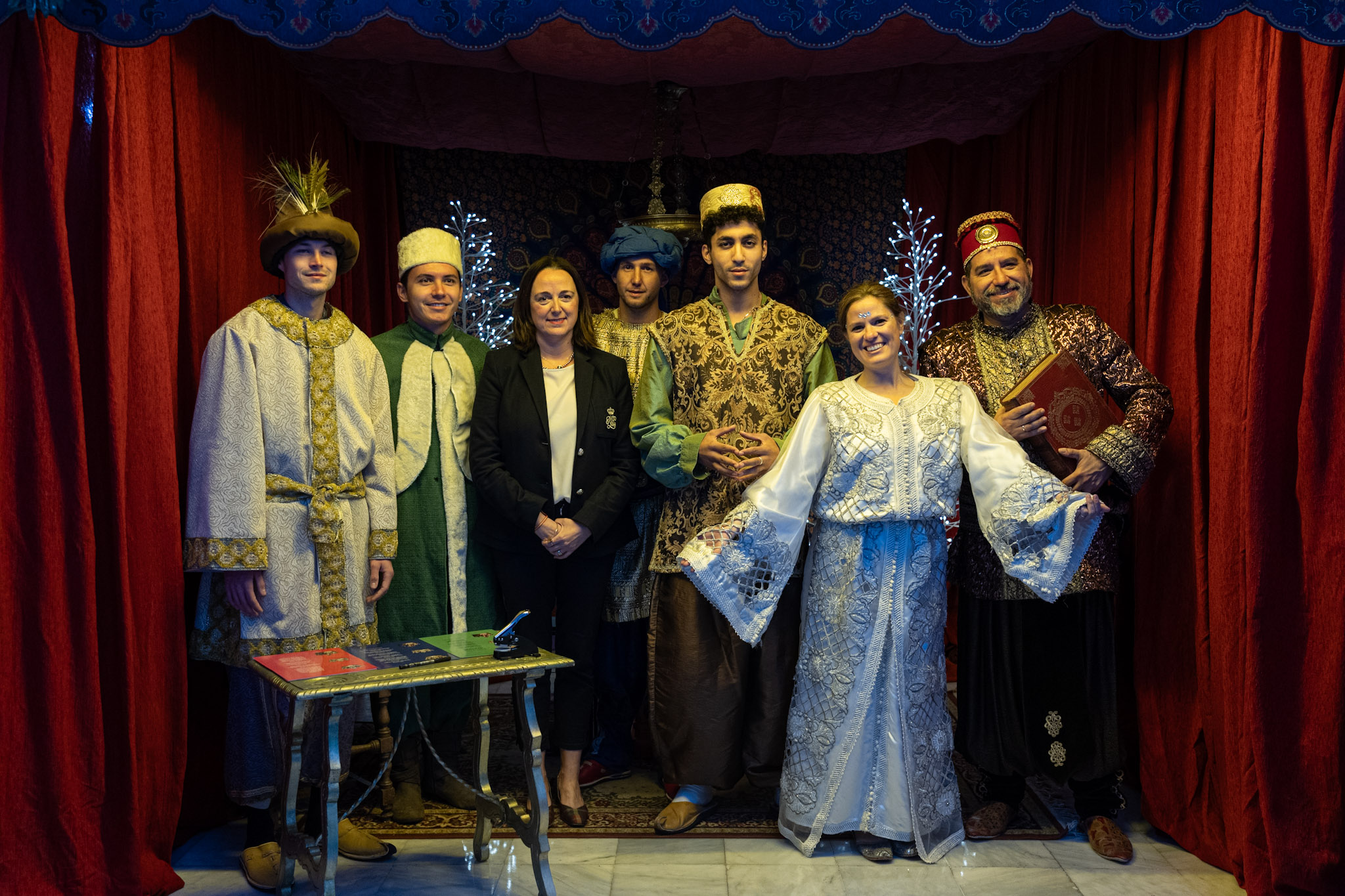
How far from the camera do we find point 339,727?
2525 mm

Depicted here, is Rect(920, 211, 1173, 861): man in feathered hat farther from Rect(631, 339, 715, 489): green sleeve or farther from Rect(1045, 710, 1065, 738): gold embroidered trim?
Rect(631, 339, 715, 489): green sleeve

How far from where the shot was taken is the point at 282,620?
2.73 m

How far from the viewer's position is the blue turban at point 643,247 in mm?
3678

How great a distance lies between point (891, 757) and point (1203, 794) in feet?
Answer: 3.01

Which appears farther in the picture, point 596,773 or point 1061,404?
point 596,773

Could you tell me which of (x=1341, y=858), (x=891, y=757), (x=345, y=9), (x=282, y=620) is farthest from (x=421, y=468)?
(x=1341, y=858)

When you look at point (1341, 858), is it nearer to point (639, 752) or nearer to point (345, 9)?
point (639, 752)

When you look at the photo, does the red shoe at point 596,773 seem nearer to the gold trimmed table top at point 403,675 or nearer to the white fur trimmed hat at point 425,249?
the gold trimmed table top at point 403,675

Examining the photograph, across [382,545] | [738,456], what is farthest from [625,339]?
[382,545]

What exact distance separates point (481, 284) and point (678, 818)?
329 cm

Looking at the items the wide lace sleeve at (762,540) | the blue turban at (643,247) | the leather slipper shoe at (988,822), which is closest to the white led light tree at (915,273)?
the blue turban at (643,247)

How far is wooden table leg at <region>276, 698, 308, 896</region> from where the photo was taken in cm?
245

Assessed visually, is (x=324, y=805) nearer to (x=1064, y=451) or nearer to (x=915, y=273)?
(x=1064, y=451)

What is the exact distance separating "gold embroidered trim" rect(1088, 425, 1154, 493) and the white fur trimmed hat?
81.1 inches
